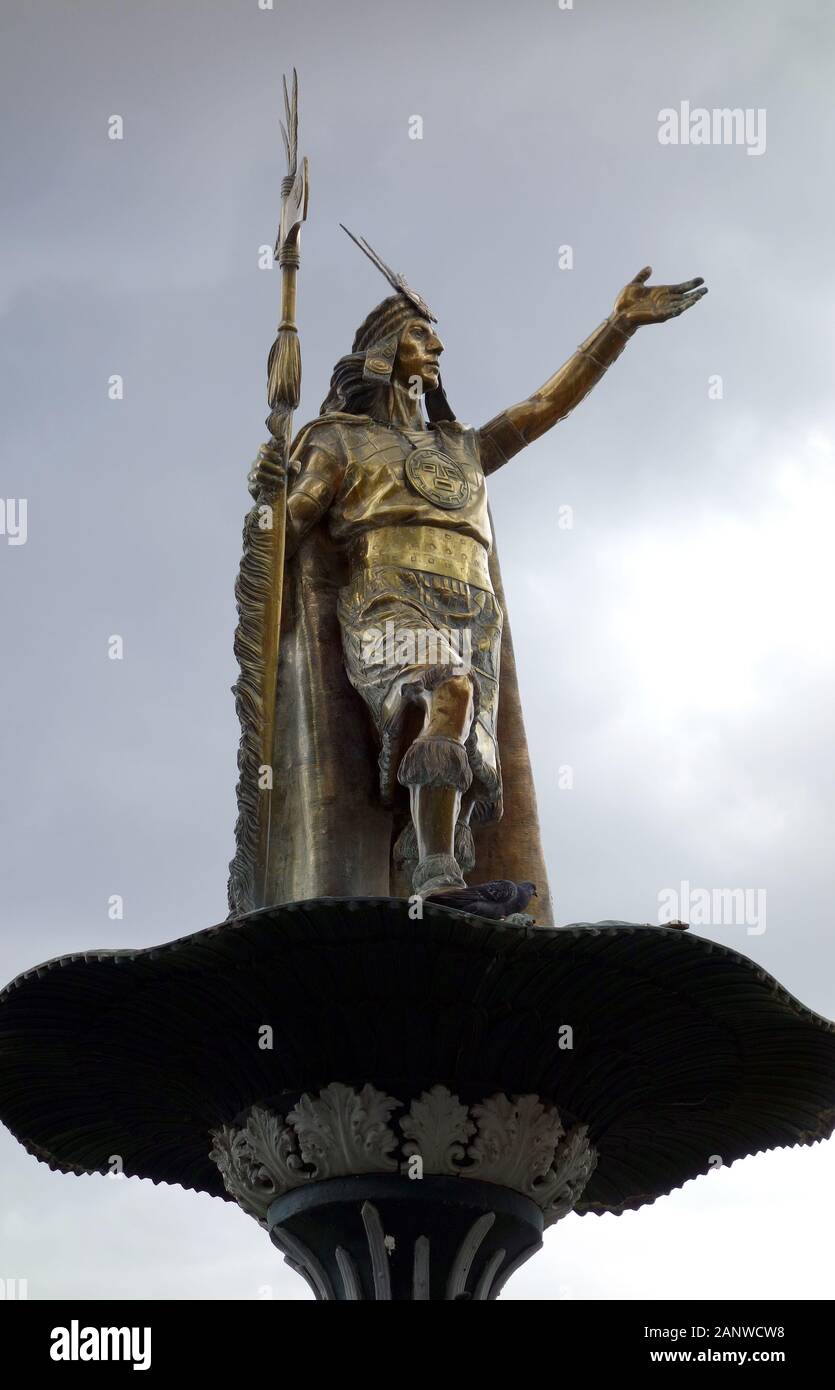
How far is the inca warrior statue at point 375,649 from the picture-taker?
12.2 m

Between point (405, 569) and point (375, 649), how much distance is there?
0.56 metres

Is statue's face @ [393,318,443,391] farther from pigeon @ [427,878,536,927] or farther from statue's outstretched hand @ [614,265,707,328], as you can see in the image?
pigeon @ [427,878,536,927]

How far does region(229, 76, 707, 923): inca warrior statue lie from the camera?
1221 cm

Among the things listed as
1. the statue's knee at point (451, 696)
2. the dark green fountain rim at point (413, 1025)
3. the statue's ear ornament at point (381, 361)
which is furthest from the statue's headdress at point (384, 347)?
the dark green fountain rim at point (413, 1025)

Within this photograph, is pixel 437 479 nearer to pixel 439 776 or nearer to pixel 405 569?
pixel 405 569

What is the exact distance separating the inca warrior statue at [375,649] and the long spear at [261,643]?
11mm

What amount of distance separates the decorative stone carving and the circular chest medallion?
3.82 m

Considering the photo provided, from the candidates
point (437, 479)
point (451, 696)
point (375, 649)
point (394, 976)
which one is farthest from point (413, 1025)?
point (437, 479)

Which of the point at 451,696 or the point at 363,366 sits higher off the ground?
the point at 363,366

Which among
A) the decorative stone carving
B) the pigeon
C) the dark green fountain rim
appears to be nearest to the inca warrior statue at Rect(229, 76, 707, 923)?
the pigeon

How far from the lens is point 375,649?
41.1ft
